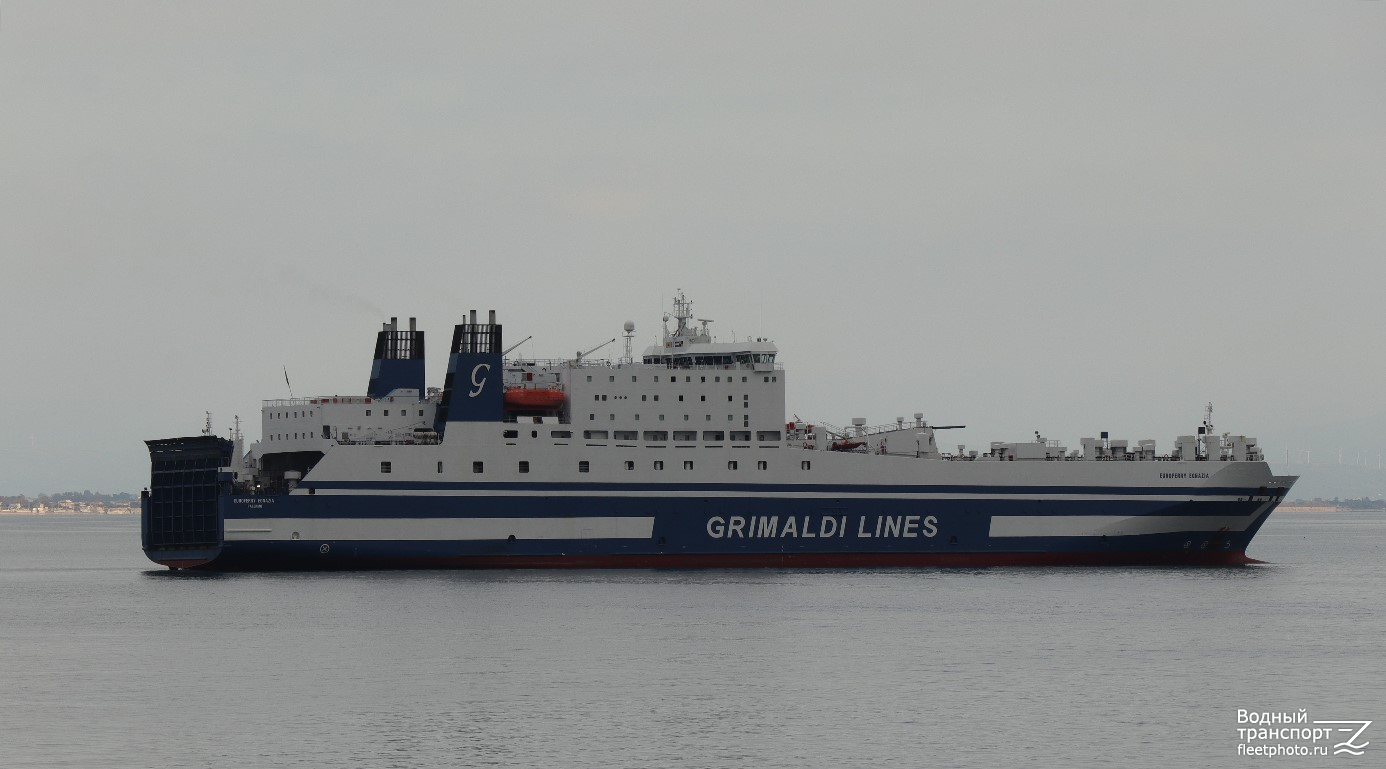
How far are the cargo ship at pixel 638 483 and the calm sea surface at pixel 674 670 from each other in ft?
5.05

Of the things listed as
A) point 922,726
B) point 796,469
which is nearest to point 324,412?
point 796,469

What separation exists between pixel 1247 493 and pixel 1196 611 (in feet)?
46.7

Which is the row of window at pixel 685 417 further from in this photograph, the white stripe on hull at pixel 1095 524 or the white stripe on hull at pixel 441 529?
the white stripe on hull at pixel 1095 524

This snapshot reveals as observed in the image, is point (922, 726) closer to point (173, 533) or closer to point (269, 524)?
point (269, 524)

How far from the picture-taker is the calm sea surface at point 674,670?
26.5 metres

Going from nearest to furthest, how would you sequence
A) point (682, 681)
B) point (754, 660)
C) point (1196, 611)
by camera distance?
point (682, 681)
point (754, 660)
point (1196, 611)

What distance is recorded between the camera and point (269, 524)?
50531 mm

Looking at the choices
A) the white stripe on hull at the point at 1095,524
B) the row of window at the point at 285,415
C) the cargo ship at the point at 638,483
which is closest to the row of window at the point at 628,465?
the cargo ship at the point at 638,483

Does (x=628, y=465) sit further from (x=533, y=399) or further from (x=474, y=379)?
(x=474, y=379)

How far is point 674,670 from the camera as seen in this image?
33219 mm

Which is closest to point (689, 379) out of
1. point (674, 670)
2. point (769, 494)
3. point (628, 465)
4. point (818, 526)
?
point (628, 465)

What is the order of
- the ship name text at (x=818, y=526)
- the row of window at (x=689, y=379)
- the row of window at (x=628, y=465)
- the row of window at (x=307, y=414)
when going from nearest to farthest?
the row of window at (x=628, y=465) < the row of window at (x=307, y=414) < the ship name text at (x=818, y=526) < the row of window at (x=689, y=379)

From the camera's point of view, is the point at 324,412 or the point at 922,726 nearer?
the point at 922,726

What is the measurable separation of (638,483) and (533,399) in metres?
4.02
